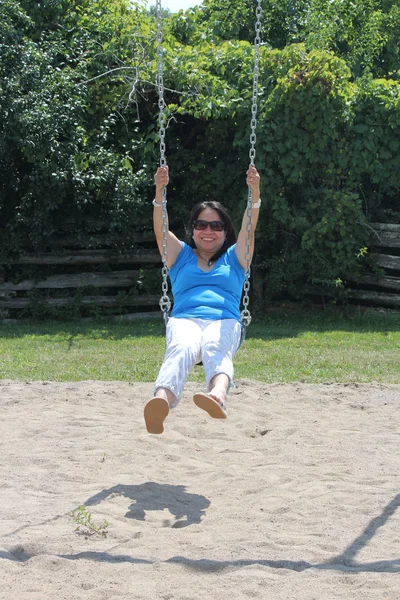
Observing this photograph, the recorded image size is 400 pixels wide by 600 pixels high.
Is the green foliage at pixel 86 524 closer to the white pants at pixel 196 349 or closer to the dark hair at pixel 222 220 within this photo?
the white pants at pixel 196 349

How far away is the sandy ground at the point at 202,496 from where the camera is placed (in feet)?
10.3

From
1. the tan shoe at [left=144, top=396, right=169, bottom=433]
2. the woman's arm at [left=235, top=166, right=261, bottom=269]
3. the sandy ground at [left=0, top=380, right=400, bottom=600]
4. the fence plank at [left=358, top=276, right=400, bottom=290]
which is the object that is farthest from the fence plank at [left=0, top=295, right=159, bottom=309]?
the tan shoe at [left=144, top=396, right=169, bottom=433]

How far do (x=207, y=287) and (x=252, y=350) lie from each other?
395 cm

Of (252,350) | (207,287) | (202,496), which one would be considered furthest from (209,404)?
(252,350)

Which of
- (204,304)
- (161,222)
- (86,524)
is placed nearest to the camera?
(86,524)

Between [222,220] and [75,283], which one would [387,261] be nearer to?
[75,283]

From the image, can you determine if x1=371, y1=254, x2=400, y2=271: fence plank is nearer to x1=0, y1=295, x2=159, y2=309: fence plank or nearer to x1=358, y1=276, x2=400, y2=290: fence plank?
x1=358, y1=276, x2=400, y2=290: fence plank

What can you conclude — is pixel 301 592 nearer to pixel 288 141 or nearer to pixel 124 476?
pixel 124 476

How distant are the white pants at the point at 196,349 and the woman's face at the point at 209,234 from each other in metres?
0.53

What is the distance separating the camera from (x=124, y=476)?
455 centimetres

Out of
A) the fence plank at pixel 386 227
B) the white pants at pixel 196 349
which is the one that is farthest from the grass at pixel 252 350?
the white pants at pixel 196 349

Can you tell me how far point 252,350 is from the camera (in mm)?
8602

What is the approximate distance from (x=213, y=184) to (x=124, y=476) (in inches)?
267

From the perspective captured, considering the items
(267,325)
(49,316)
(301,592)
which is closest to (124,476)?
(301,592)
